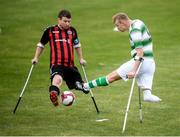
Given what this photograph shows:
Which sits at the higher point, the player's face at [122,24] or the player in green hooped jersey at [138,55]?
the player's face at [122,24]

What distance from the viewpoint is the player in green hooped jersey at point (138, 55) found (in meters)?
13.7

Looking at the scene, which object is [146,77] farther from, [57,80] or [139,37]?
[57,80]

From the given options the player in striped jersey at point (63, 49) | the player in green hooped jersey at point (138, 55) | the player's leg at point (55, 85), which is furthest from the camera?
the player in striped jersey at point (63, 49)

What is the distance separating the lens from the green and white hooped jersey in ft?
45.0

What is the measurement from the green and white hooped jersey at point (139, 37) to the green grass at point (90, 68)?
1.67 metres

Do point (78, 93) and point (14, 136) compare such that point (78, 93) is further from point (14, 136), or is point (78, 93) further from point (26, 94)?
point (14, 136)

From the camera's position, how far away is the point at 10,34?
112 feet

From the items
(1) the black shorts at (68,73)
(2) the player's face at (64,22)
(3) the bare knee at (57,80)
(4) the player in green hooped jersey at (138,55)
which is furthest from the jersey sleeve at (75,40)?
(4) the player in green hooped jersey at (138,55)

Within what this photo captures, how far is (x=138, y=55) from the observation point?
1365 centimetres

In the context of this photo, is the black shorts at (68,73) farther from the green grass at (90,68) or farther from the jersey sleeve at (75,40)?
the green grass at (90,68)

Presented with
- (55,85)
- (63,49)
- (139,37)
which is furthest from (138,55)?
(63,49)

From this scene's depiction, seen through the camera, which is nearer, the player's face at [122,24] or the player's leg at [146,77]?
the player's face at [122,24]

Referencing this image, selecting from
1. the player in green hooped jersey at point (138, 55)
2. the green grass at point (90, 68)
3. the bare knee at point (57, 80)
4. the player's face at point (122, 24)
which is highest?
the player's face at point (122, 24)

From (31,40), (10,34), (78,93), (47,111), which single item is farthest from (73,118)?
(10,34)
